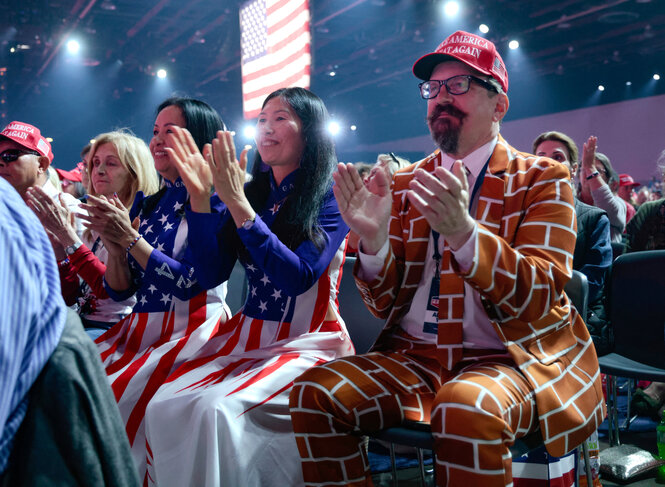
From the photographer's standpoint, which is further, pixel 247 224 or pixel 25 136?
pixel 25 136

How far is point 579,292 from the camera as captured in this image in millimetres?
1995

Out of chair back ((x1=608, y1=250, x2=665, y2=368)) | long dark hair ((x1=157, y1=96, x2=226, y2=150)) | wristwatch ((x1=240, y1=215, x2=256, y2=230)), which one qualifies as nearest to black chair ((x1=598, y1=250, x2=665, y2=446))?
chair back ((x1=608, y1=250, x2=665, y2=368))

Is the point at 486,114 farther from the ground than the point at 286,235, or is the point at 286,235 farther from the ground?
the point at 486,114

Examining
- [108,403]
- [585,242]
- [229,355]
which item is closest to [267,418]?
[229,355]

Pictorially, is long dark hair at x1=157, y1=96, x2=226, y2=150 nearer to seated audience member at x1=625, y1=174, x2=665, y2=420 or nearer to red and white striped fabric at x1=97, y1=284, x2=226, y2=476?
red and white striped fabric at x1=97, y1=284, x2=226, y2=476

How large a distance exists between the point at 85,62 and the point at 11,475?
1593 cm

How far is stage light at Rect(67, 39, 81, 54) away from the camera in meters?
13.5

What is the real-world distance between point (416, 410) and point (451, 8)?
11013mm

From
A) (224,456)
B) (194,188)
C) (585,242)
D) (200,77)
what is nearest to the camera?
(224,456)

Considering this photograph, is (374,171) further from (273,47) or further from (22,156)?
(273,47)

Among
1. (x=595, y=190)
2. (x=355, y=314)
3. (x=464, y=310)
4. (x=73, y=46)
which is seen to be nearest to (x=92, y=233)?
(x=355, y=314)

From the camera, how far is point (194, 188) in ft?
6.69

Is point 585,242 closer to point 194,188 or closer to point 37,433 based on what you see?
point 194,188

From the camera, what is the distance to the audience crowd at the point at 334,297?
1514 millimetres
